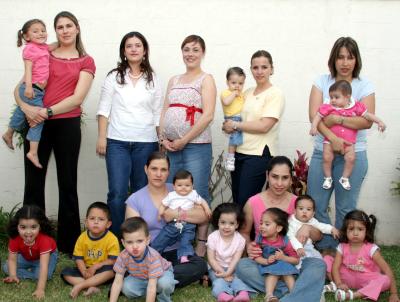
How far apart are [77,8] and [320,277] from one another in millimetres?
3457

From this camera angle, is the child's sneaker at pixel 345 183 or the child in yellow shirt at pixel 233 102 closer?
the child's sneaker at pixel 345 183

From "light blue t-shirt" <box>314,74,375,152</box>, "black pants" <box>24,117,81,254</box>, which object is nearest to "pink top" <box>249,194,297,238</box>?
"light blue t-shirt" <box>314,74,375,152</box>

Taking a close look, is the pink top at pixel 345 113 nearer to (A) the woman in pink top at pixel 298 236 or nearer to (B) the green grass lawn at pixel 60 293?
(A) the woman in pink top at pixel 298 236

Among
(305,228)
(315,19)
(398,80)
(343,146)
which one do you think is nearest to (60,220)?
(305,228)

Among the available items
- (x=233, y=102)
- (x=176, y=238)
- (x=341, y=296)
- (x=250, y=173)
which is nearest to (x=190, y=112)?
(x=233, y=102)

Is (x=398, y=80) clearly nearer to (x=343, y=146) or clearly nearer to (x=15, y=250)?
(x=343, y=146)

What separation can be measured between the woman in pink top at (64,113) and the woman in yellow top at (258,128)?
1.20 m

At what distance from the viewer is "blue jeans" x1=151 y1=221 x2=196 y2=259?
4.61 m

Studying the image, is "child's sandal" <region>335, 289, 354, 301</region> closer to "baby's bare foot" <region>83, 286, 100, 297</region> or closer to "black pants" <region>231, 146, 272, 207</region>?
"black pants" <region>231, 146, 272, 207</region>

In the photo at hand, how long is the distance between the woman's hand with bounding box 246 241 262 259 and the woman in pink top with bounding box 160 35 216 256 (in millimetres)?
494

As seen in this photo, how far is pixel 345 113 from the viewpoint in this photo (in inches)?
178

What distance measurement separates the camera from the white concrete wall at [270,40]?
5.93 meters

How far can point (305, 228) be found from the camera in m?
4.57

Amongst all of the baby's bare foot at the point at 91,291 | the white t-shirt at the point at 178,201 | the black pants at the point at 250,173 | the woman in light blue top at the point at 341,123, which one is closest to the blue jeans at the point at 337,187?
the woman in light blue top at the point at 341,123
